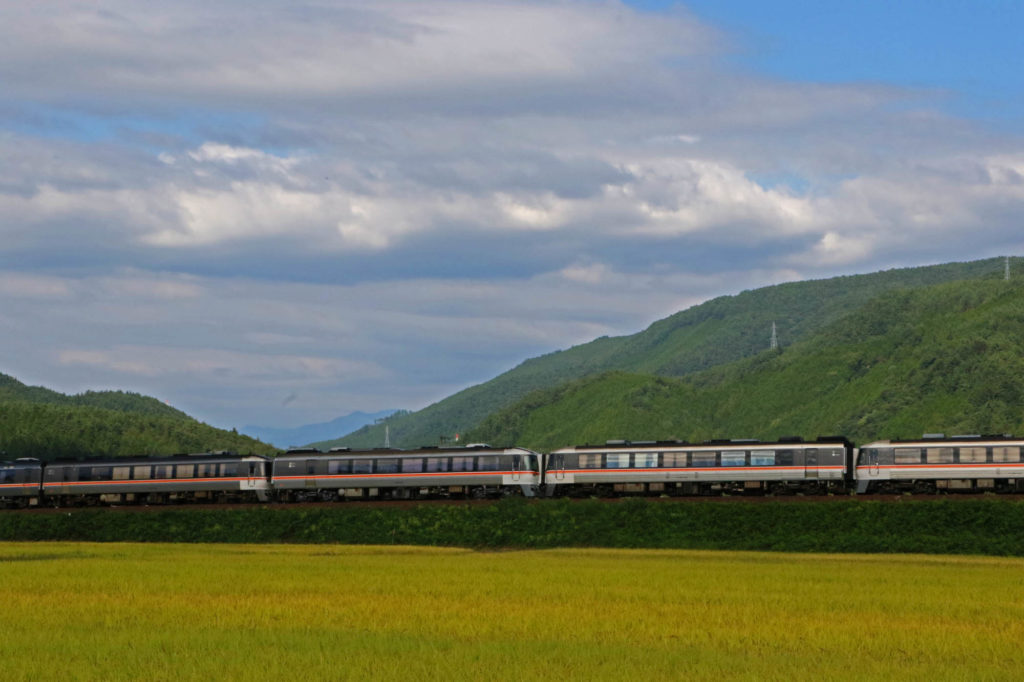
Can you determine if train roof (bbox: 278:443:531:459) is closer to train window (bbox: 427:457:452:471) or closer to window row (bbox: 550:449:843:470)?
train window (bbox: 427:457:452:471)

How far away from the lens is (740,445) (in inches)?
3140

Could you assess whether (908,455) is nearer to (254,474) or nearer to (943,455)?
(943,455)

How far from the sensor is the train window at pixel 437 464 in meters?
85.8

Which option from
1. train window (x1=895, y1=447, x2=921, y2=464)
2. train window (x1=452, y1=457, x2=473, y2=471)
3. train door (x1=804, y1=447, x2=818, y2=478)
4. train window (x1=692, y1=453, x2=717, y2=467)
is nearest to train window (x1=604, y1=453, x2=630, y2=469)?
train window (x1=692, y1=453, x2=717, y2=467)

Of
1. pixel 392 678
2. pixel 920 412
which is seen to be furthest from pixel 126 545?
pixel 920 412

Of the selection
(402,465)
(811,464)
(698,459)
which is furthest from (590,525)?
(402,465)

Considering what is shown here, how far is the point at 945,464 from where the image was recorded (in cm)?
7575

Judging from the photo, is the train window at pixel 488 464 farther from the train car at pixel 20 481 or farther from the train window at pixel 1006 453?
the train car at pixel 20 481

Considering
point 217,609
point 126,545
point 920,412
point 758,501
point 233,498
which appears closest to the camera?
point 217,609

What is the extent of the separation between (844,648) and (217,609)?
18.3 meters

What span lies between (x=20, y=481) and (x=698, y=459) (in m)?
52.3

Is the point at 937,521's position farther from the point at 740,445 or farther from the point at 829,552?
the point at 740,445

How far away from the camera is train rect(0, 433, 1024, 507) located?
7638 centimetres

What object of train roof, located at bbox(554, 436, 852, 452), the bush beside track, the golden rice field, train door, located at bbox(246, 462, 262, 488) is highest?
train roof, located at bbox(554, 436, 852, 452)
